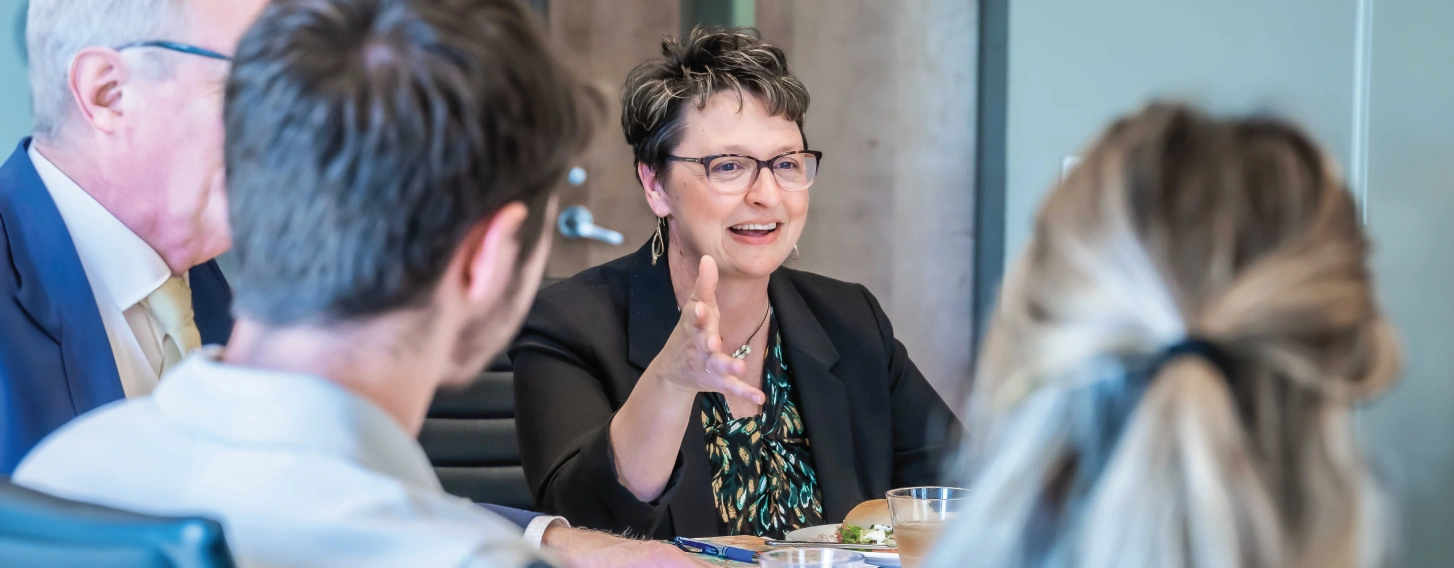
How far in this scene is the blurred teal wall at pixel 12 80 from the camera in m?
2.53

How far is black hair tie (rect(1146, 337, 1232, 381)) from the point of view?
23.1 inches

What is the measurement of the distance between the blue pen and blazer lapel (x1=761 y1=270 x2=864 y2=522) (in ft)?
1.73

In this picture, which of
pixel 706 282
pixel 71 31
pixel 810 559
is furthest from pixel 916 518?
pixel 71 31

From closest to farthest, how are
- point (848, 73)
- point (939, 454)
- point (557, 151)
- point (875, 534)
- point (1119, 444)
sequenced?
point (1119, 444) → point (557, 151) → point (875, 534) → point (939, 454) → point (848, 73)

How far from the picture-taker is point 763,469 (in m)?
1.93

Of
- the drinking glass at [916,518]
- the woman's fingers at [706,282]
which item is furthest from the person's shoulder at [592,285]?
the drinking glass at [916,518]

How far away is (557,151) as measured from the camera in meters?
0.82

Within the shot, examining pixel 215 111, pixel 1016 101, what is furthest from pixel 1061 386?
pixel 1016 101

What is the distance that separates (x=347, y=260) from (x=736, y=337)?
4.44 ft

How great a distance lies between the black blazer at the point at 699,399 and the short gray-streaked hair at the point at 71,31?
2.45 ft

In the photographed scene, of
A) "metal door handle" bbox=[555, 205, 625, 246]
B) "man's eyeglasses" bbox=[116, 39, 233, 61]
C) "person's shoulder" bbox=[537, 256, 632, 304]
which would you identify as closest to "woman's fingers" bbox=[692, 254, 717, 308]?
"person's shoulder" bbox=[537, 256, 632, 304]

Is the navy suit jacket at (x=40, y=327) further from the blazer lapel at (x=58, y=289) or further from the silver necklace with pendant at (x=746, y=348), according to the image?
the silver necklace with pendant at (x=746, y=348)

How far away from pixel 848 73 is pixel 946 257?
0.62 metres

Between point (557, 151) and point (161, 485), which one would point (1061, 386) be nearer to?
point (557, 151)
